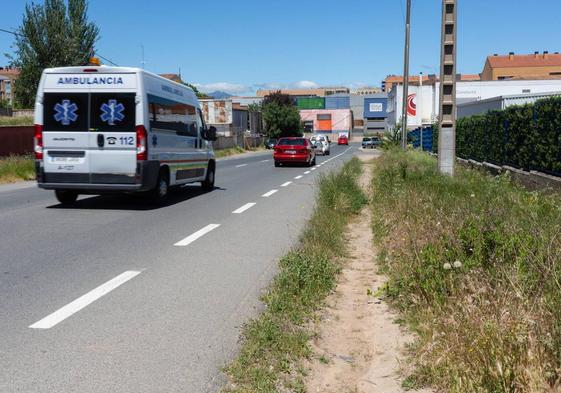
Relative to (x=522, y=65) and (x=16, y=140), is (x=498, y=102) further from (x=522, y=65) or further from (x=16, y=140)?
(x=522, y=65)

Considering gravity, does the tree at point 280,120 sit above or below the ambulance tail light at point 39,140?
above

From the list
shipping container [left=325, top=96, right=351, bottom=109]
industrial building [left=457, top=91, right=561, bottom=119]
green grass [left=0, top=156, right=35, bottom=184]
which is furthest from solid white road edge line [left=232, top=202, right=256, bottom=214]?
shipping container [left=325, top=96, right=351, bottom=109]

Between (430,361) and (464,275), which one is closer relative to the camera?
(430,361)

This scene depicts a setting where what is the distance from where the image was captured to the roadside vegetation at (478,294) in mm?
3205

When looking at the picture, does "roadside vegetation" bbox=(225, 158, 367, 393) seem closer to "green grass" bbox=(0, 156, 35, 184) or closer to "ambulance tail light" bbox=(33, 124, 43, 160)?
"ambulance tail light" bbox=(33, 124, 43, 160)

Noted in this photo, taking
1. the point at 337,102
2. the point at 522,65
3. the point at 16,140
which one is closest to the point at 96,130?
the point at 16,140

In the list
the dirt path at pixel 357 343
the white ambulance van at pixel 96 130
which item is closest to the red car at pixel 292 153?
the white ambulance van at pixel 96 130

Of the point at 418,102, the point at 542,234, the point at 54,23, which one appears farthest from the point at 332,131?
the point at 542,234

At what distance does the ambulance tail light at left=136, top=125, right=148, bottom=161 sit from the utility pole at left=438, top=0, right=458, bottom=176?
685 cm

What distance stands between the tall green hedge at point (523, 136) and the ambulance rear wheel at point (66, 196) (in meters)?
10.1

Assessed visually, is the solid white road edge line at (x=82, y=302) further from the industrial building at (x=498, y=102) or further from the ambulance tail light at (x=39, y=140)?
the industrial building at (x=498, y=102)

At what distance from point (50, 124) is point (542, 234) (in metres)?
9.28

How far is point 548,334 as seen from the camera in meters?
3.30

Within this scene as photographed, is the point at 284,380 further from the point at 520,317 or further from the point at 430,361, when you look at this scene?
the point at 520,317
